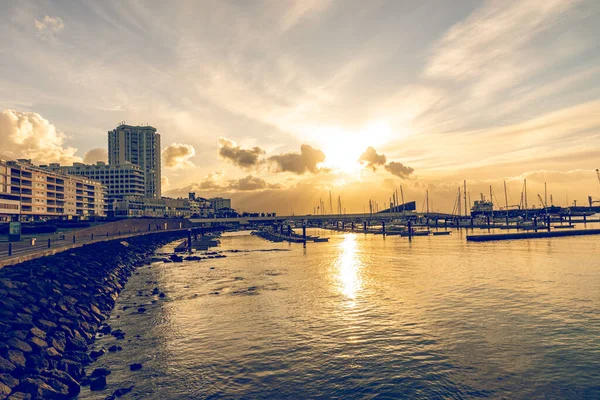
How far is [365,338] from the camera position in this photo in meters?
31.5

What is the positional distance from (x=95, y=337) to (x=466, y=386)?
29112 millimetres

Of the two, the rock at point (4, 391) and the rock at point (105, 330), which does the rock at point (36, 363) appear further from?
the rock at point (105, 330)

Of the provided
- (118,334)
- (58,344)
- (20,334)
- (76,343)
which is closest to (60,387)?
(58,344)

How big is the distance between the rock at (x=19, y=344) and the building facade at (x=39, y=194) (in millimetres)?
122145

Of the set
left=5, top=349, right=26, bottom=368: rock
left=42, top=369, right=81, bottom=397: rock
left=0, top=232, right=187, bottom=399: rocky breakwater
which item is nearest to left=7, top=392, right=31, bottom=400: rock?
left=0, top=232, right=187, bottom=399: rocky breakwater

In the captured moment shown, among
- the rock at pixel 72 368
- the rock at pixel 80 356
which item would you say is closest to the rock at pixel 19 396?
the rock at pixel 72 368

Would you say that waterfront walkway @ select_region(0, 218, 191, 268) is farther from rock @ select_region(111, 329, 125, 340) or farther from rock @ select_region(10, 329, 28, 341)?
rock @ select_region(10, 329, 28, 341)

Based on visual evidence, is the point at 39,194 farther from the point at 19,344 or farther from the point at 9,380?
the point at 9,380

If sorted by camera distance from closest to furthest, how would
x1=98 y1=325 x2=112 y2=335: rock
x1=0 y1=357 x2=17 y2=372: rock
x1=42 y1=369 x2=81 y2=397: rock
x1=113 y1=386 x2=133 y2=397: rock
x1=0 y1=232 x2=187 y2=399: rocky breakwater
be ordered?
x1=0 y1=357 x2=17 y2=372: rock → x1=0 y1=232 x2=187 y2=399: rocky breakwater → x1=42 y1=369 x2=81 y2=397: rock → x1=113 y1=386 x2=133 y2=397: rock → x1=98 y1=325 x2=112 y2=335: rock

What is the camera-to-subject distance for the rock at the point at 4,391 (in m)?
18.8

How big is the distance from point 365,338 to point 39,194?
160 meters

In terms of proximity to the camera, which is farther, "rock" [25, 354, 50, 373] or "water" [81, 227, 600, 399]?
"water" [81, 227, 600, 399]

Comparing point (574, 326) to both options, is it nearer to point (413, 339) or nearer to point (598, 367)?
point (598, 367)

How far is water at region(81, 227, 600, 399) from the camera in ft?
76.1
